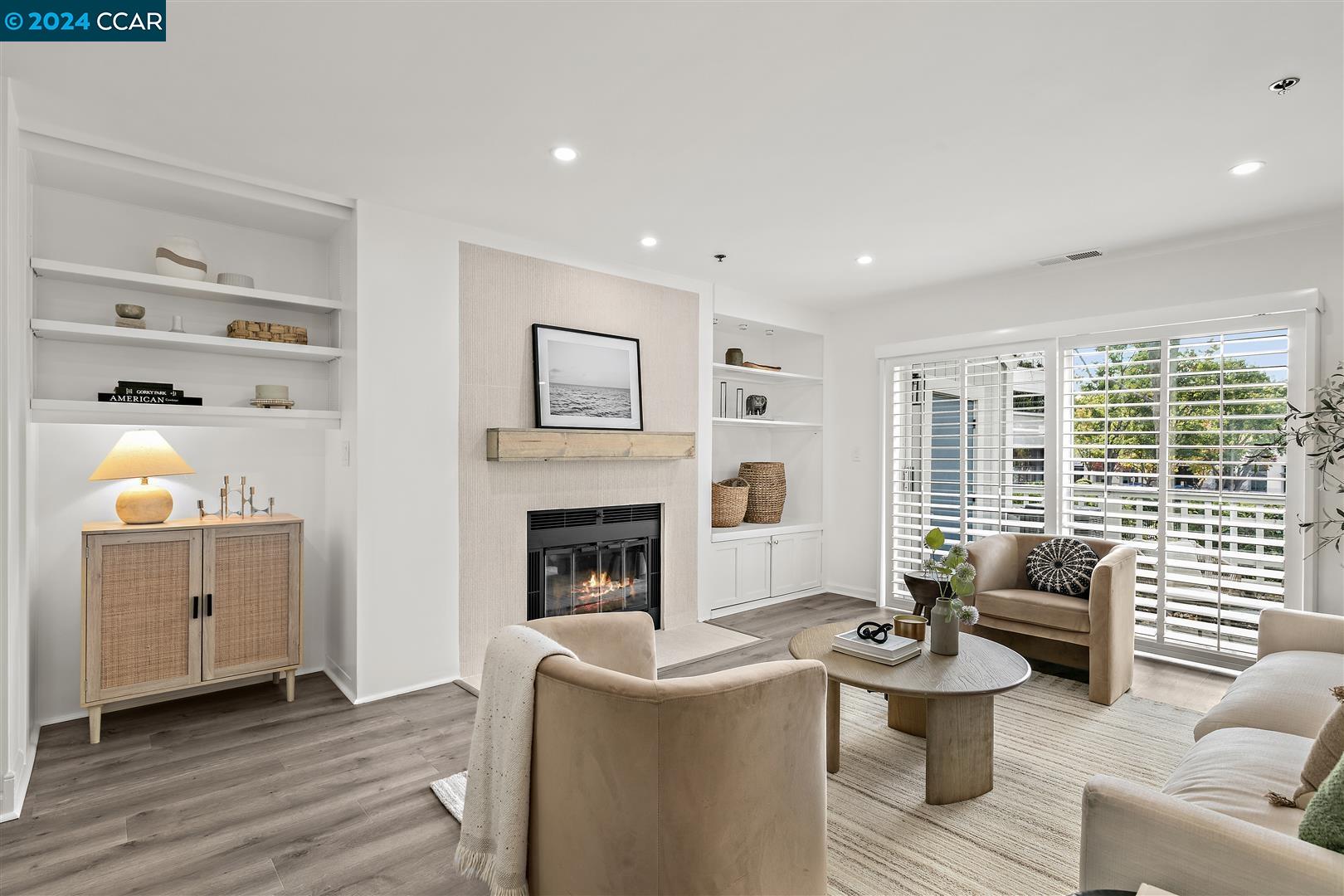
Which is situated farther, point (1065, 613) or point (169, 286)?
point (1065, 613)

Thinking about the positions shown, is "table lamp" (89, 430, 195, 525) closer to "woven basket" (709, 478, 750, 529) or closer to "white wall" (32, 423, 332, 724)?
"white wall" (32, 423, 332, 724)

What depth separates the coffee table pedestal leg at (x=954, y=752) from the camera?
2451 millimetres

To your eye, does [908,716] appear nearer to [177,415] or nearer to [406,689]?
[406,689]

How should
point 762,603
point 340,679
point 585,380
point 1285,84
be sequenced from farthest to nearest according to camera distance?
1. point 762,603
2. point 585,380
3. point 340,679
4. point 1285,84

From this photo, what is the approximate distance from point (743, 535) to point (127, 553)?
3.83 meters

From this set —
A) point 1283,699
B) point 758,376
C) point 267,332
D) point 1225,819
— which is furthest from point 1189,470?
point 267,332

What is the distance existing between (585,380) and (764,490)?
2230 millimetres

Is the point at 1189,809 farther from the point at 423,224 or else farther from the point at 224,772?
the point at 423,224

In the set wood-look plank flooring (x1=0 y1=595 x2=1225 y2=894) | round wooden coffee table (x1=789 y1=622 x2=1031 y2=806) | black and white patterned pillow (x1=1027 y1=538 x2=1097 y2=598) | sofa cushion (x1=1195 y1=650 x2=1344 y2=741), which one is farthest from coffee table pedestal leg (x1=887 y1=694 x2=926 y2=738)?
wood-look plank flooring (x1=0 y1=595 x2=1225 y2=894)

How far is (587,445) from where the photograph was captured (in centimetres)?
419

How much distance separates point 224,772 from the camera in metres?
2.68

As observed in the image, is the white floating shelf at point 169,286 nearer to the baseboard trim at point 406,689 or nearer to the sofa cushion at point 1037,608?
the baseboard trim at point 406,689

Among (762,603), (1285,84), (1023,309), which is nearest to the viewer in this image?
(1285,84)

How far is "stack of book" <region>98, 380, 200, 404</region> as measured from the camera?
307cm
